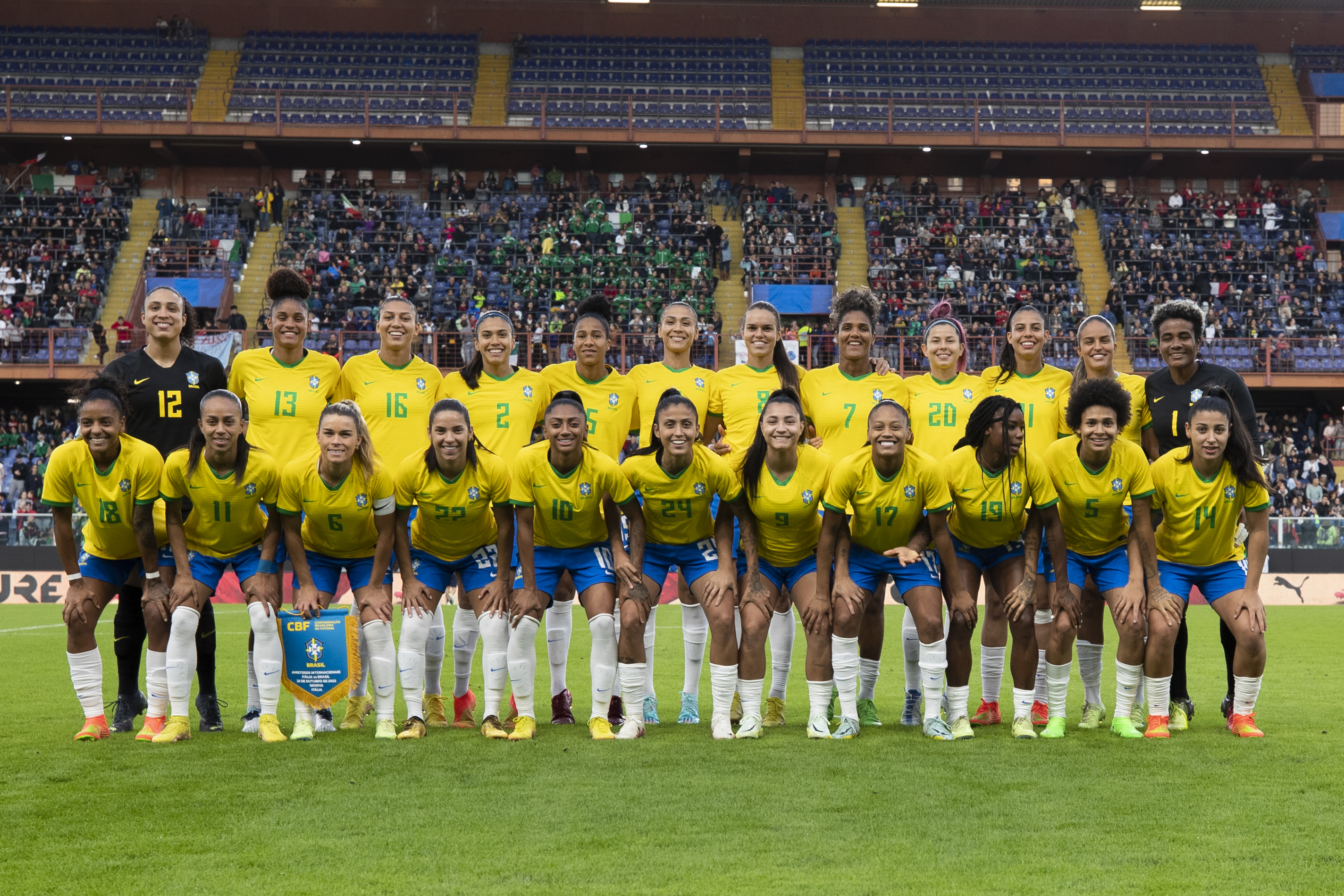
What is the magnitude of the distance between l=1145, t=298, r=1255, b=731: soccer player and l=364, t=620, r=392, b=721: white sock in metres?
4.25

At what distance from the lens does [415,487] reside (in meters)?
6.45

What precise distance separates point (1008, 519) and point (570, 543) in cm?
231

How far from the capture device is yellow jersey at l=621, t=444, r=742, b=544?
6383 mm

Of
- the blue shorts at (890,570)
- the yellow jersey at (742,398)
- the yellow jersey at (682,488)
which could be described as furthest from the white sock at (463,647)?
the blue shorts at (890,570)

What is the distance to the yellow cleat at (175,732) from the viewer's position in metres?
6.11

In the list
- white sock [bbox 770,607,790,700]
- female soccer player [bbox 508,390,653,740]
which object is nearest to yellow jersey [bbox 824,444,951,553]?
white sock [bbox 770,607,790,700]

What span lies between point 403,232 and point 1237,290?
67.1ft

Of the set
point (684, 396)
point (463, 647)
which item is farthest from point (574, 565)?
point (684, 396)

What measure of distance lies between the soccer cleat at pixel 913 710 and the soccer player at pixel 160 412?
3.79m

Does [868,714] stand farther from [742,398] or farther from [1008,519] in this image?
[742,398]

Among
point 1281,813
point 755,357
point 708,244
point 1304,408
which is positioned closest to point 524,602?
point 755,357

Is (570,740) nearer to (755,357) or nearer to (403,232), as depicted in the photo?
(755,357)

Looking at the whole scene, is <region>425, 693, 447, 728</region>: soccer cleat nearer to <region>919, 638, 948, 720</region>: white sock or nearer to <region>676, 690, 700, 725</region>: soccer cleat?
<region>676, 690, 700, 725</region>: soccer cleat

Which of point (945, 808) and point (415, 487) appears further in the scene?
point (415, 487)
